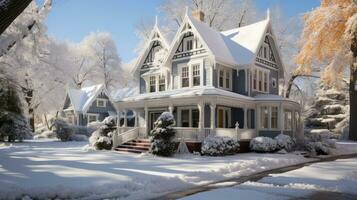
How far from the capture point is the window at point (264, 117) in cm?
2558

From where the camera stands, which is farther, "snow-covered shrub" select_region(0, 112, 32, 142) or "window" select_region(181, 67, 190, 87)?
"snow-covered shrub" select_region(0, 112, 32, 142)

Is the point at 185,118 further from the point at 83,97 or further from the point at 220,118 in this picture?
the point at 83,97

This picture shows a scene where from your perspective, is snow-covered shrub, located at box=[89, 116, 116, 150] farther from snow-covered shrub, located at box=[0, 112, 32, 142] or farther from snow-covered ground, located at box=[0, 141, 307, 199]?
snow-covered shrub, located at box=[0, 112, 32, 142]

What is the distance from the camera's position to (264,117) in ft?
85.1

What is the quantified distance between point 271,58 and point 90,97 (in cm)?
2596

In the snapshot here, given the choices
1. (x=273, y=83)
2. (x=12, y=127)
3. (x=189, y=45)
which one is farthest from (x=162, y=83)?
(x=12, y=127)

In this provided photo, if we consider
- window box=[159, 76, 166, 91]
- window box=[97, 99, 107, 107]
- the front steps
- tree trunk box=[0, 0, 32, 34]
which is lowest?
the front steps

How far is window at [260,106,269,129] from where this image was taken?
83.9 feet

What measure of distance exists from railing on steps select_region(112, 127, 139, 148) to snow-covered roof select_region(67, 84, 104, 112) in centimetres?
2278

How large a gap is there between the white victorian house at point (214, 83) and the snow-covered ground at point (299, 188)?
31.4 feet

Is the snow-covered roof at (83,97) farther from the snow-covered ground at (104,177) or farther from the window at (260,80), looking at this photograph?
the snow-covered ground at (104,177)

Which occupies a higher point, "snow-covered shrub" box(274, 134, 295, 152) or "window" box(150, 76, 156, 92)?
"window" box(150, 76, 156, 92)

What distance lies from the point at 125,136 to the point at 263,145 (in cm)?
899

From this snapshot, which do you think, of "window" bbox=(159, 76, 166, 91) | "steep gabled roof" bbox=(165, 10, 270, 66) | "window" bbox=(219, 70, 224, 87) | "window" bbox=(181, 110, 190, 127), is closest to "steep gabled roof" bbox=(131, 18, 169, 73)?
"steep gabled roof" bbox=(165, 10, 270, 66)
